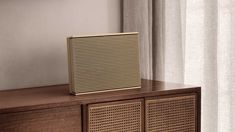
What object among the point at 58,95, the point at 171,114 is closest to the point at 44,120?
the point at 58,95

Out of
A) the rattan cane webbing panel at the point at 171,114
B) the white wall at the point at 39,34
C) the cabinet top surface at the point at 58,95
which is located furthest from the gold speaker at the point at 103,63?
the white wall at the point at 39,34

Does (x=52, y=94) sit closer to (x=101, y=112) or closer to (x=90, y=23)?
(x=101, y=112)

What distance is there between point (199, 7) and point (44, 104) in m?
0.91

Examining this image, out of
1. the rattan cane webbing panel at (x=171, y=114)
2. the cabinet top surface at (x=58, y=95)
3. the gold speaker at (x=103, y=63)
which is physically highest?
the gold speaker at (x=103, y=63)

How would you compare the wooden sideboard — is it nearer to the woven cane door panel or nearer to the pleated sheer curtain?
the woven cane door panel

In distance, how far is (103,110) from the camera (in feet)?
5.22

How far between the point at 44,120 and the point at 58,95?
181 millimetres

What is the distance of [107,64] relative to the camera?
1717mm

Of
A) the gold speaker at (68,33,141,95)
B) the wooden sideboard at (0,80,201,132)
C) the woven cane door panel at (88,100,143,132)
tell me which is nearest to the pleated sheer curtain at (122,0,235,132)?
the wooden sideboard at (0,80,201,132)

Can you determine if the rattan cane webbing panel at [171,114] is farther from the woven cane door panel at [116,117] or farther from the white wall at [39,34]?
the white wall at [39,34]

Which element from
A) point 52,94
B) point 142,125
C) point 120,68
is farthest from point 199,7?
point 52,94

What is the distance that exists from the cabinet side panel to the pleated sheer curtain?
0.67 meters

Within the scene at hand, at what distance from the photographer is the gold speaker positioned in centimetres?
166

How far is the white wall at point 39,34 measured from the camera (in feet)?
6.05
